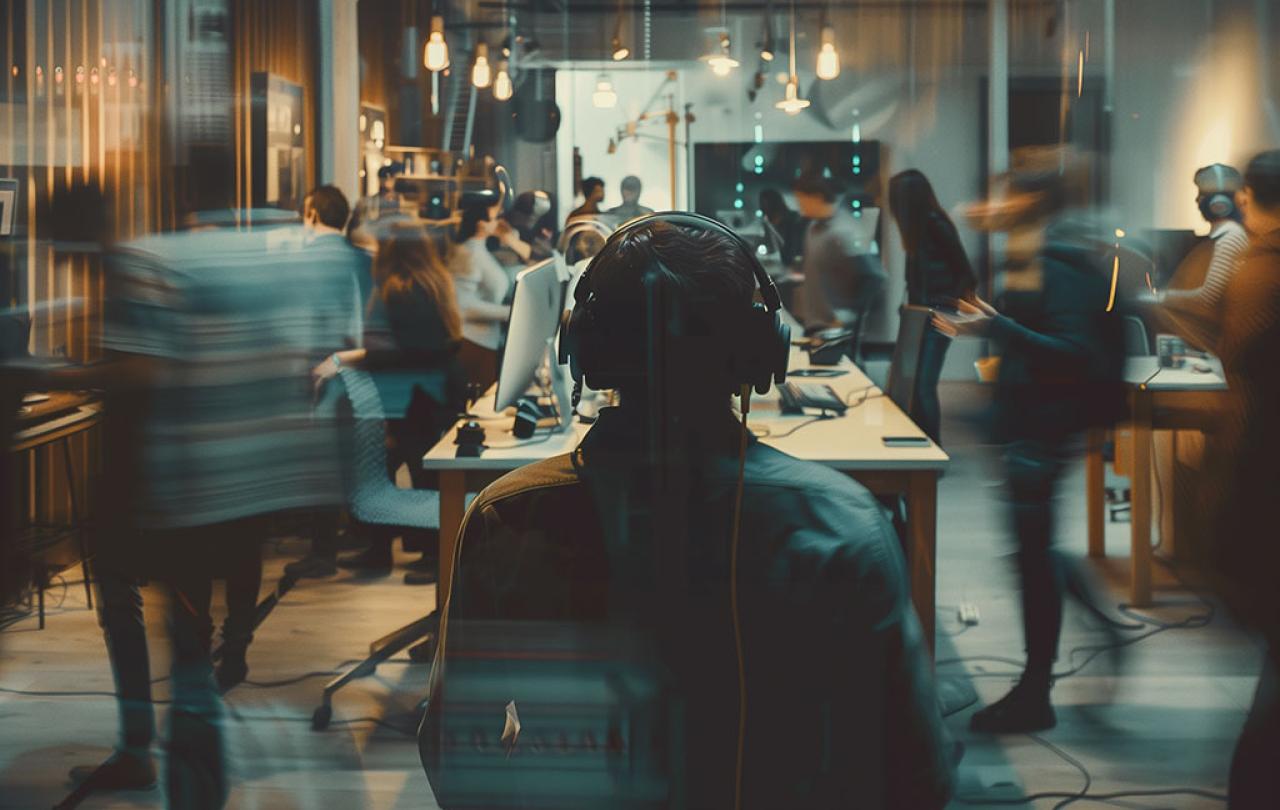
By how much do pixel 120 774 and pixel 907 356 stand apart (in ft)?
5.70

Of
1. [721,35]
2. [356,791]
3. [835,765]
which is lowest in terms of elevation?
[356,791]

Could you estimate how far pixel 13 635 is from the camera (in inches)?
94.2

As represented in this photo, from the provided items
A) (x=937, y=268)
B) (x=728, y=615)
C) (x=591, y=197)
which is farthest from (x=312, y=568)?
(x=728, y=615)

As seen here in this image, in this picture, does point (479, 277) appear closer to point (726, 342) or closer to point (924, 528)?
point (924, 528)

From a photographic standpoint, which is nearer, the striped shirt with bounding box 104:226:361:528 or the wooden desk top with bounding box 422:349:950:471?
the striped shirt with bounding box 104:226:361:528

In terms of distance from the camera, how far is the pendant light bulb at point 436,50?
3.11m

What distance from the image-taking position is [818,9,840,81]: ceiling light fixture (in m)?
2.53

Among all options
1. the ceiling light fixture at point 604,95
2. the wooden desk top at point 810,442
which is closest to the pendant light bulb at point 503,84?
the ceiling light fixture at point 604,95

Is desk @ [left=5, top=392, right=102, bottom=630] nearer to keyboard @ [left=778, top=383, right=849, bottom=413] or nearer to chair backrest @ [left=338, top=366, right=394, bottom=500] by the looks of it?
chair backrest @ [left=338, top=366, right=394, bottom=500]

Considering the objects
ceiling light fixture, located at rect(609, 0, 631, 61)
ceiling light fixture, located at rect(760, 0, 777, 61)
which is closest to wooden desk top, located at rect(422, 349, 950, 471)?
ceiling light fixture, located at rect(609, 0, 631, 61)

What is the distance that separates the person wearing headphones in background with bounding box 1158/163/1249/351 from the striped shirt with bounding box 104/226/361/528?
1.38 meters

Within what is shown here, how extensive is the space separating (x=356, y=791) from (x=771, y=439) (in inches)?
36.7

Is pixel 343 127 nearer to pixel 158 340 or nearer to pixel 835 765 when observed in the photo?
pixel 158 340

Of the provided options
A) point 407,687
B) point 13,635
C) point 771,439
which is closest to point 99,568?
point 13,635
